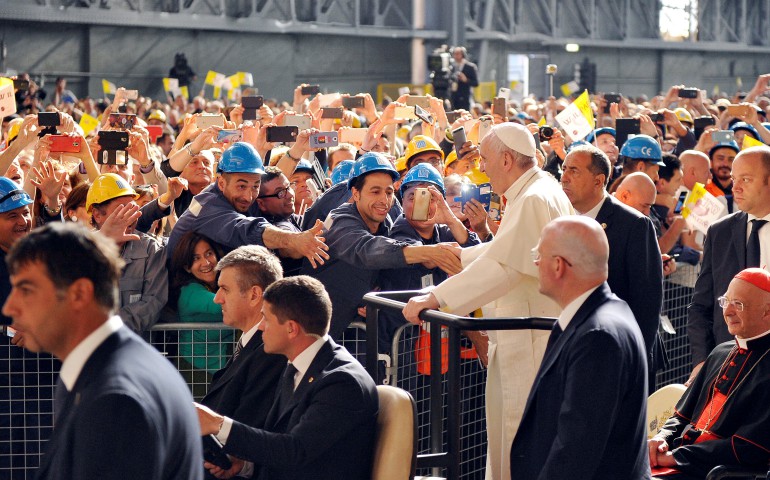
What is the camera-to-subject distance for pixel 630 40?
37156 millimetres

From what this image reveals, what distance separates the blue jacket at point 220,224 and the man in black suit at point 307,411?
67.2 inches

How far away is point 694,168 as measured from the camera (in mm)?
9641

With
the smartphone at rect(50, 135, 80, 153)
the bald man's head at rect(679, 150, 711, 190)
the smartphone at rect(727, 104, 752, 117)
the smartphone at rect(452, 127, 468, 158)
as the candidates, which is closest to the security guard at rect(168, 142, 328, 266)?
the smartphone at rect(50, 135, 80, 153)

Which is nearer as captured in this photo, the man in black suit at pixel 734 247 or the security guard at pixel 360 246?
the security guard at pixel 360 246

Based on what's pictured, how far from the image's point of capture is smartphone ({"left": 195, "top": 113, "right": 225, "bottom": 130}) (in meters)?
8.86

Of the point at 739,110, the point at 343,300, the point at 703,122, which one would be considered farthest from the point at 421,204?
the point at 703,122

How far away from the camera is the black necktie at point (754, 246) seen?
19.5ft

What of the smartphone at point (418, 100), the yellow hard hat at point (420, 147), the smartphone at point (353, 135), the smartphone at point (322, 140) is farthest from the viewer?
the smartphone at point (418, 100)

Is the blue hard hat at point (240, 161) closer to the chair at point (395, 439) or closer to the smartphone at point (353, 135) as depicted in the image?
the chair at point (395, 439)

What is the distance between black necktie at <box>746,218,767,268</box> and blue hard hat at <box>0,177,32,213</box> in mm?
3675

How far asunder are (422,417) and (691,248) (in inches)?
135

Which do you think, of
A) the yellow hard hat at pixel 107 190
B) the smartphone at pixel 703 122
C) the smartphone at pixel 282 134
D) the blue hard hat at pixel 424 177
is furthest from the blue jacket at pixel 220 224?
the smartphone at pixel 703 122

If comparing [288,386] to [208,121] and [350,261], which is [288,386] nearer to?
[350,261]

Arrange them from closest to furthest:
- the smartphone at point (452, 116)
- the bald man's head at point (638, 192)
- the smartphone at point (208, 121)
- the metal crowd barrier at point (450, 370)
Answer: the metal crowd barrier at point (450, 370)
the bald man's head at point (638, 192)
the smartphone at point (208, 121)
the smartphone at point (452, 116)
